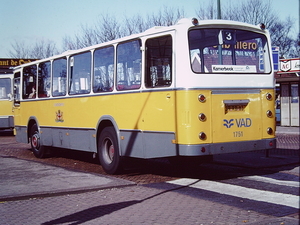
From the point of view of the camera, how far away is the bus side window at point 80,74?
12227 millimetres

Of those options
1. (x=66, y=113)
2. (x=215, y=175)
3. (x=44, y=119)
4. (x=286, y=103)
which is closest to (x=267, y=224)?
(x=215, y=175)

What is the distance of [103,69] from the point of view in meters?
11.6

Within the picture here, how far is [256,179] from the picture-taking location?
10281 millimetres

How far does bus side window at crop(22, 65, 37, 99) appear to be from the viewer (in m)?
15.7

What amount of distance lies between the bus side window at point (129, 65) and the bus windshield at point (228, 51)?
132 cm

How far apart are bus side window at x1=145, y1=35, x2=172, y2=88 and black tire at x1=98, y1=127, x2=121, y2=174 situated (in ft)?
5.78

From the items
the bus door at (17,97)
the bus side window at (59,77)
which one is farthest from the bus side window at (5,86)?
the bus side window at (59,77)

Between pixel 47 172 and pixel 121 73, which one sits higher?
pixel 121 73

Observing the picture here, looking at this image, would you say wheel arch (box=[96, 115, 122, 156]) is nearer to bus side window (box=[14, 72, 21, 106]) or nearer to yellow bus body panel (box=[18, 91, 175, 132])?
yellow bus body panel (box=[18, 91, 175, 132])

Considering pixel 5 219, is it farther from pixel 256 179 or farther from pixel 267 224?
pixel 256 179

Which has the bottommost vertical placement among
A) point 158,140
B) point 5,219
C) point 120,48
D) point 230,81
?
point 5,219

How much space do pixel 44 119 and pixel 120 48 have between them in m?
4.76

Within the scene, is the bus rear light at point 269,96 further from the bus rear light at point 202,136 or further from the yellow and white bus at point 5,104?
the yellow and white bus at point 5,104

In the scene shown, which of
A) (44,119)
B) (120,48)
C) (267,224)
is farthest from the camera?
(44,119)
